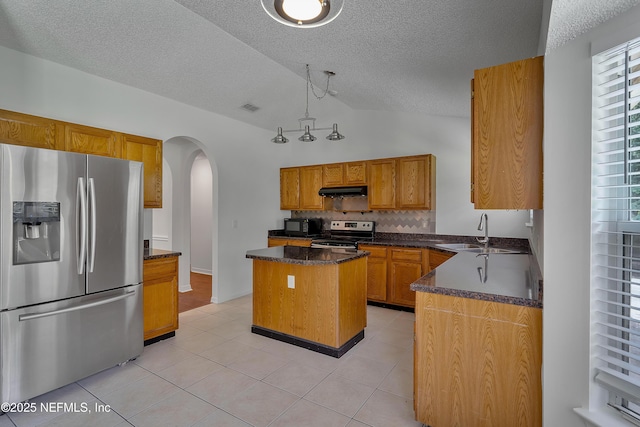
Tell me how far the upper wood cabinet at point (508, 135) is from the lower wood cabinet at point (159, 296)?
114 inches

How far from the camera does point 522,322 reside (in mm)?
1543

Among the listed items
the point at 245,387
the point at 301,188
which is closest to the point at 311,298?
the point at 245,387

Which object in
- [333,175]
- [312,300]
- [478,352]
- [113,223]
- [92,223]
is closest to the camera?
[478,352]

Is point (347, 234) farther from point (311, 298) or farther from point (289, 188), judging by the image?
point (311, 298)

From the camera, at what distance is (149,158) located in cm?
324

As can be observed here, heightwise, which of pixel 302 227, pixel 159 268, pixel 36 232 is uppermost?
pixel 36 232

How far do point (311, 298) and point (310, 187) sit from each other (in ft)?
8.74

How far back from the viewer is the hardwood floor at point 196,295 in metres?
4.34

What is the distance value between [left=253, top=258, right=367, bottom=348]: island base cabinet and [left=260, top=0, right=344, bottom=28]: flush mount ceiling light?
6.38 feet

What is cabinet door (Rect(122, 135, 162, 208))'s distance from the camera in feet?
10.1

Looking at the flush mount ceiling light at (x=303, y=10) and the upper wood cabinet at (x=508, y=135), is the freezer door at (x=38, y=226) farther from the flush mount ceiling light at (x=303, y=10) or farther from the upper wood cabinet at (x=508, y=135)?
the upper wood cabinet at (x=508, y=135)

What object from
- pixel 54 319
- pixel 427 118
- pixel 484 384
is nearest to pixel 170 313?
pixel 54 319

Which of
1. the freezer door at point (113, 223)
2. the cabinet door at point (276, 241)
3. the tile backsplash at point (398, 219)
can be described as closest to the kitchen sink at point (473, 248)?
the tile backsplash at point (398, 219)

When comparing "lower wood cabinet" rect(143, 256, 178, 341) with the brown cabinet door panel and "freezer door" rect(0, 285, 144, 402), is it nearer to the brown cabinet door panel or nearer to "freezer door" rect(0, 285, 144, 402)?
"freezer door" rect(0, 285, 144, 402)
